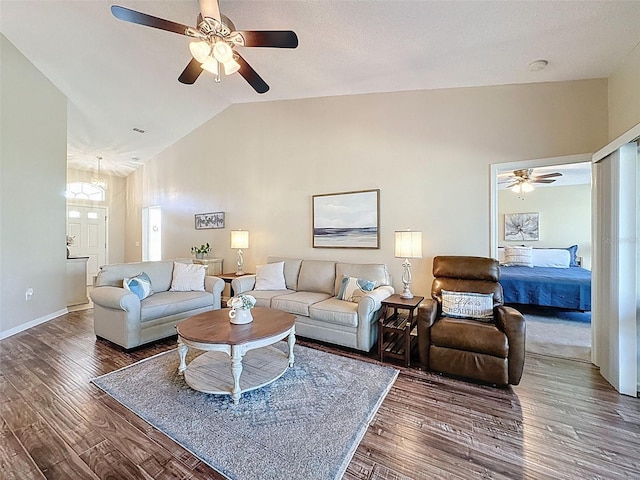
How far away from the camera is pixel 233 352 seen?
213cm

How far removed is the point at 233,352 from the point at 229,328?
0.33m

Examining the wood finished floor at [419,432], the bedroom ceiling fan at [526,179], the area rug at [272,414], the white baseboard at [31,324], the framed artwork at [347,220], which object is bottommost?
the wood finished floor at [419,432]

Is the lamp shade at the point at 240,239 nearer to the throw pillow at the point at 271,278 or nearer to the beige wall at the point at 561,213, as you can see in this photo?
the throw pillow at the point at 271,278

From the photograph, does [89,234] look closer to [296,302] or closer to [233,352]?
[296,302]

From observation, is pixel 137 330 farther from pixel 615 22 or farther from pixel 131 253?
pixel 131 253

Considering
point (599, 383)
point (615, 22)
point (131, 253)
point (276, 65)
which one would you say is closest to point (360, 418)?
point (599, 383)

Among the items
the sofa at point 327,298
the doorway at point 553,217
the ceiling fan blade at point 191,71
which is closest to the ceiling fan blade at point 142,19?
the ceiling fan blade at point 191,71

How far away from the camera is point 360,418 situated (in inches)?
77.7

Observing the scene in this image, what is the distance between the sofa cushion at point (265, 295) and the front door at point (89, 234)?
628 cm

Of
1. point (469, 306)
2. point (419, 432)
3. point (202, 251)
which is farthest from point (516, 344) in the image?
point (202, 251)

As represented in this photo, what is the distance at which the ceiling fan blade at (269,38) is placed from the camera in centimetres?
215

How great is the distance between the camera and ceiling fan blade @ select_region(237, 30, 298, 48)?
215cm

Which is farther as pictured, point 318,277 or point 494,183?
point 318,277

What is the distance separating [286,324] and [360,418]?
3.09 feet
